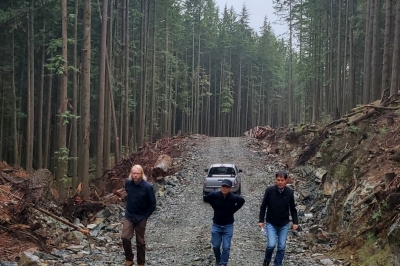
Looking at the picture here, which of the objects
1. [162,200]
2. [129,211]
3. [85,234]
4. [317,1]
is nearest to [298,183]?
[162,200]

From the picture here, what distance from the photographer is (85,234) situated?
11.6 m

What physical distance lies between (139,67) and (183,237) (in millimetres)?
22585

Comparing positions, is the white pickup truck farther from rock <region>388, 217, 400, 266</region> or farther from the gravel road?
rock <region>388, 217, 400, 266</region>

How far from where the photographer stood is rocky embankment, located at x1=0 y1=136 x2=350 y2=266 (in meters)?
9.62

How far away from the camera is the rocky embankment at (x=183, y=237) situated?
9.62 meters

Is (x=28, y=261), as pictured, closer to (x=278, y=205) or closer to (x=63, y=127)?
(x=278, y=205)

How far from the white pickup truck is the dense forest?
507cm

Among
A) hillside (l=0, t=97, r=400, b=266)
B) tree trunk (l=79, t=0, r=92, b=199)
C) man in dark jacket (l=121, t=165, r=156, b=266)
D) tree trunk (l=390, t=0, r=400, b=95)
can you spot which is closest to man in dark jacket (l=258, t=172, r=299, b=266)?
hillside (l=0, t=97, r=400, b=266)

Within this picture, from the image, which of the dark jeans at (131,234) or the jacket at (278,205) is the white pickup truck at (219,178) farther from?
the jacket at (278,205)

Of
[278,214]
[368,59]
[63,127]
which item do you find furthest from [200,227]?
[368,59]

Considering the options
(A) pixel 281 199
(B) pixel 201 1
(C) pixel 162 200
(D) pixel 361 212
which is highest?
(B) pixel 201 1

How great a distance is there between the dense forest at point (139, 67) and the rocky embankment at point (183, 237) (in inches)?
147

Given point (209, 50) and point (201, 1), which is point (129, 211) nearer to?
point (201, 1)

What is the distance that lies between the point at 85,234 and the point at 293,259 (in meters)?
5.63
